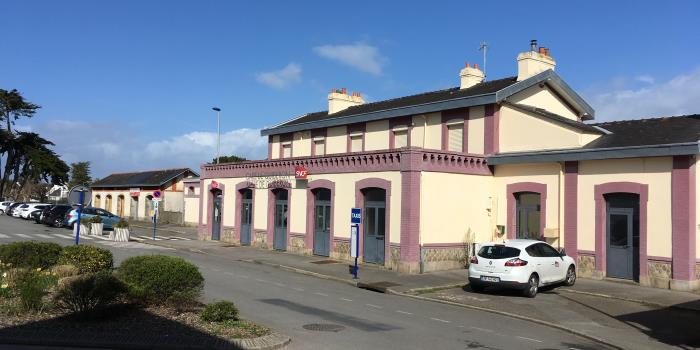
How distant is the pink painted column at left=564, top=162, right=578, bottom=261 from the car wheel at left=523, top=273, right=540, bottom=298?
3989 millimetres

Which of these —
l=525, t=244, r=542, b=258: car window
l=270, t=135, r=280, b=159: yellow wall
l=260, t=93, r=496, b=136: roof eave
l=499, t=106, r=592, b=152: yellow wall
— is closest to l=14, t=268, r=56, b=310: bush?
l=525, t=244, r=542, b=258: car window

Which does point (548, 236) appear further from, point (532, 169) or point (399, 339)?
point (399, 339)

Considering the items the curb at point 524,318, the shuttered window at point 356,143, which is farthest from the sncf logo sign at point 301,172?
the curb at point 524,318

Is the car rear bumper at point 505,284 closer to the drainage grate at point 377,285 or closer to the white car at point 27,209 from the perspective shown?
the drainage grate at point 377,285

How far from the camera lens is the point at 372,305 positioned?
45.6 ft

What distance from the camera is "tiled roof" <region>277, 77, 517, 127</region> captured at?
24.2 metres

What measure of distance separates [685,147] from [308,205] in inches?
558

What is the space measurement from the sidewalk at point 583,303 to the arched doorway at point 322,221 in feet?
7.30

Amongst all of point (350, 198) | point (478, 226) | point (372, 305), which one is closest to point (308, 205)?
point (350, 198)

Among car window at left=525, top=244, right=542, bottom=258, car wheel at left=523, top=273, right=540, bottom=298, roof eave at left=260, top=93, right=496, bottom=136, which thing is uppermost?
roof eave at left=260, top=93, right=496, bottom=136

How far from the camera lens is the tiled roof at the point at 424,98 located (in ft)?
79.4

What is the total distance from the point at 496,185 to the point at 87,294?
643 inches

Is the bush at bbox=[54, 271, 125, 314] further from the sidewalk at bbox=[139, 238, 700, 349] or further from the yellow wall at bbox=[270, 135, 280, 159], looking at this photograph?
the yellow wall at bbox=[270, 135, 280, 159]

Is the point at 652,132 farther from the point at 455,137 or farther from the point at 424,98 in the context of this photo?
the point at 424,98
